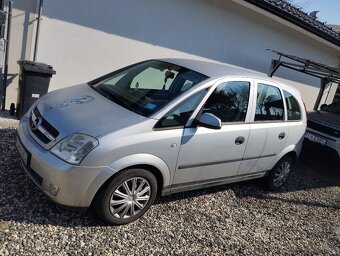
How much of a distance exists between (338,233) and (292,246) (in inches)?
43.8

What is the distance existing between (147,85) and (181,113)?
2.74 feet

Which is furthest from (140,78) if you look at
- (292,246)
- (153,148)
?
(292,246)

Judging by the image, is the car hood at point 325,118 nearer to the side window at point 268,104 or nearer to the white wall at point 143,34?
the white wall at point 143,34

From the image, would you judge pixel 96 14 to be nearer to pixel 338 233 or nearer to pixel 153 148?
pixel 153 148

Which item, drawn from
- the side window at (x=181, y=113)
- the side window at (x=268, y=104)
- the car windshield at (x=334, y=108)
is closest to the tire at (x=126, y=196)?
the side window at (x=181, y=113)

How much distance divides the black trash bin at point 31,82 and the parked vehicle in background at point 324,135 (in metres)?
5.13

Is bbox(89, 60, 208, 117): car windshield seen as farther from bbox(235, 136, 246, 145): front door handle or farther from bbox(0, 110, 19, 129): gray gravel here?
bbox(0, 110, 19, 129): gray gravel

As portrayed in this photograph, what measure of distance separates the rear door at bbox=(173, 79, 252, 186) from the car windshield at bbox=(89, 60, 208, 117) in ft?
1.22

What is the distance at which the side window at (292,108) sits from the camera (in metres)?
5.68

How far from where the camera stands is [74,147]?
3.57 m

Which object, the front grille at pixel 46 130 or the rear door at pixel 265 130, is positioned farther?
the rear door at pixel 265 130

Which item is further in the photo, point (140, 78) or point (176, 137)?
point (140, 78)

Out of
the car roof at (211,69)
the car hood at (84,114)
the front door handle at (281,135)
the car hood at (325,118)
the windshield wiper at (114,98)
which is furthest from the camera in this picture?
the car hood at (325,118)

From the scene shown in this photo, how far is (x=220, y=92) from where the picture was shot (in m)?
4.61
